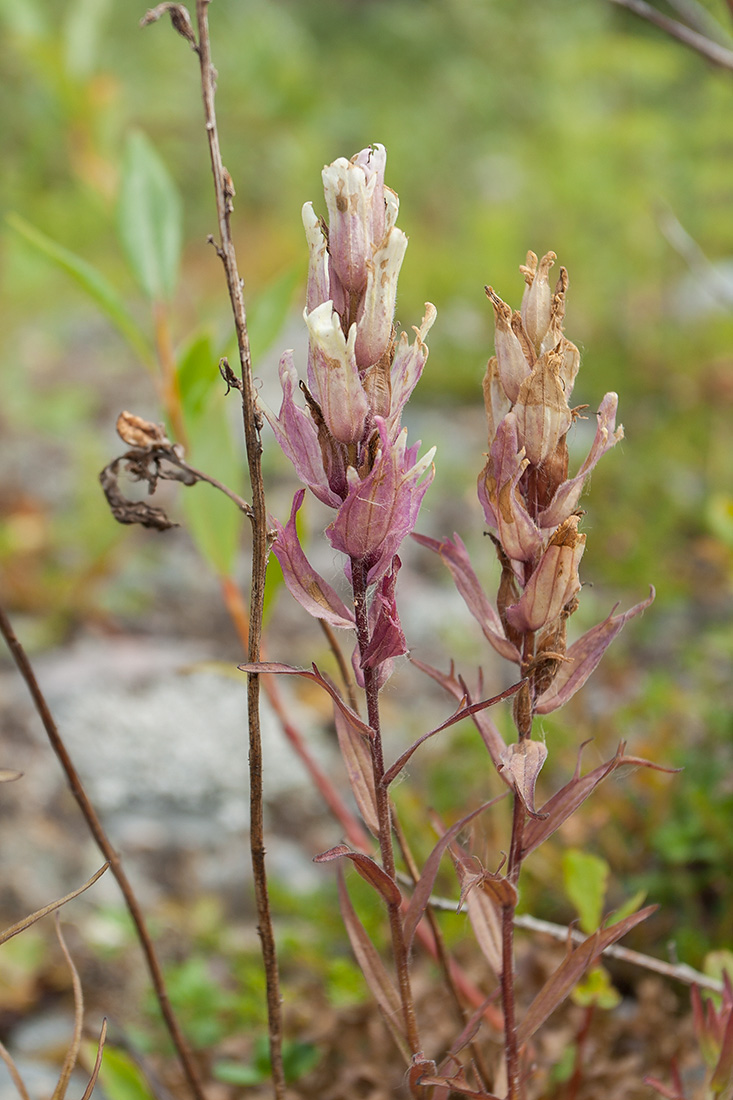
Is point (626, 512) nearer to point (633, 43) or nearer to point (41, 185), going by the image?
point (633, 43)

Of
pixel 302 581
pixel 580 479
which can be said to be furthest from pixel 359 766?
pixel 580 479

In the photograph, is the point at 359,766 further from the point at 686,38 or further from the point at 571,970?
the point at 686,38

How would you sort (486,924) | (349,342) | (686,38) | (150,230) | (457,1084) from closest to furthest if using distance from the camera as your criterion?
(349,342)
(457,1084)
(486,924)
(686,38)
(150,230)

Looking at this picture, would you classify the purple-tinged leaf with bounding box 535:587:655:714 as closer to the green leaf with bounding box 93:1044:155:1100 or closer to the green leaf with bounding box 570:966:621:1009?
the green leaf with bounding box 570:966:621:1009

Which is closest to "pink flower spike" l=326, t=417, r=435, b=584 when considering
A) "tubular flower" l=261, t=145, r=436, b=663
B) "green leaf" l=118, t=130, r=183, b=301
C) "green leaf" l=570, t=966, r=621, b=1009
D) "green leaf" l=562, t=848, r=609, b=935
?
"tubular flower" l=261, t=145, r=436, b=663

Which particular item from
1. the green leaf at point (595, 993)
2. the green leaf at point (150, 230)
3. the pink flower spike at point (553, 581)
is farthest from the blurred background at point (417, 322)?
the green leaf at point (595, 993)

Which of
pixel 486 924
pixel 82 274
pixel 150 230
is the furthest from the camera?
pixel 150 230
